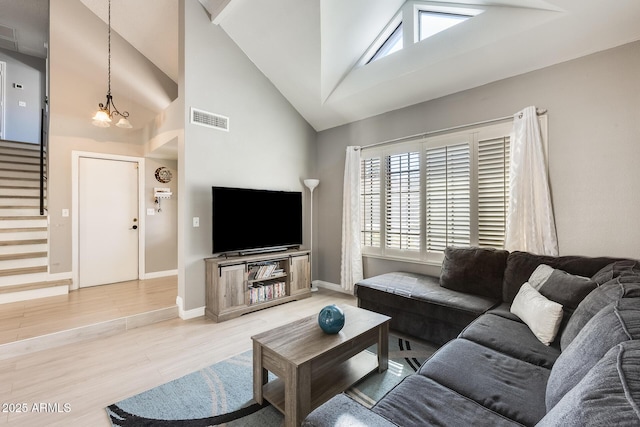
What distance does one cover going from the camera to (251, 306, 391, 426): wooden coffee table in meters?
1.60

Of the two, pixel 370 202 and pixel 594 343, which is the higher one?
pixel 370 202

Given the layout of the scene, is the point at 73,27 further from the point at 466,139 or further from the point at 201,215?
the point at 466,139

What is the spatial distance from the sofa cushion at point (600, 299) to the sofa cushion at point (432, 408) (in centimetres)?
72

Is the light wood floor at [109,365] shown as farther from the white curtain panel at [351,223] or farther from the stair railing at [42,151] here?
the stair railing at [42,151]

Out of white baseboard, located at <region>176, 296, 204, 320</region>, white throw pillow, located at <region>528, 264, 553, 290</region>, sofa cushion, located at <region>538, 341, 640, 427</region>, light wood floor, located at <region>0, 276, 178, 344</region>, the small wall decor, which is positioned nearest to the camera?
sofa cushion, located at <region>538, 341, 640, 427</region>

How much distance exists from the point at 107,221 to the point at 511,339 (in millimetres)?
5531

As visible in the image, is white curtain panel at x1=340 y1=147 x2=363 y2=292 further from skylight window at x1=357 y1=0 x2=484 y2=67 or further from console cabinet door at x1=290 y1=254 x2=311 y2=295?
skylight window at x1=357 y1=0 x2=484 y2=67

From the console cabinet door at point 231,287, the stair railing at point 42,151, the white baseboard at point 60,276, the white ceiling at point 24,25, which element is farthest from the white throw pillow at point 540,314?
the white ceiling at point 24,25

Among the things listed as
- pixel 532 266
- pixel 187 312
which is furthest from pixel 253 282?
pixel 532 266

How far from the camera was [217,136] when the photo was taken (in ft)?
11.9

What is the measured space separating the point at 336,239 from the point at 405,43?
2846 millimetres

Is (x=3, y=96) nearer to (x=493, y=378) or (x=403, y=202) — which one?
(x=403, y=202)

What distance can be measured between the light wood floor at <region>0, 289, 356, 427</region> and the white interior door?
82.4 inches

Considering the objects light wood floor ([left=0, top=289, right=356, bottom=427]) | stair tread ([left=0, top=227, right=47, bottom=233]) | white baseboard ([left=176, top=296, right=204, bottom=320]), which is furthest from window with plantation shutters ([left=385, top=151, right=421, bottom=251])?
stair tread ([left=0, top=227, right=47, bottom=233])
